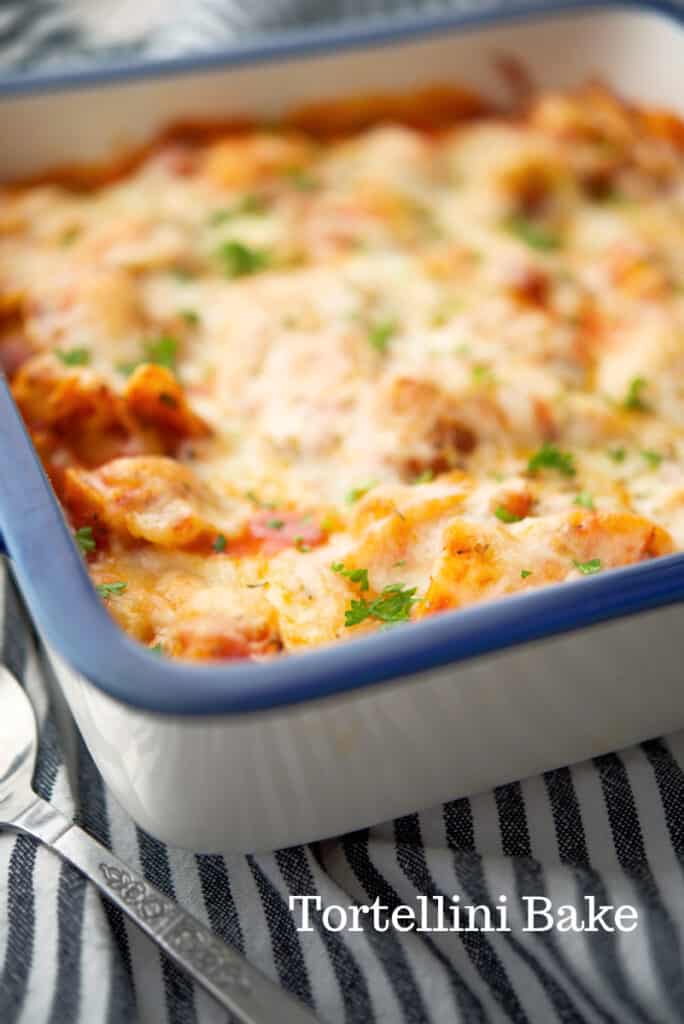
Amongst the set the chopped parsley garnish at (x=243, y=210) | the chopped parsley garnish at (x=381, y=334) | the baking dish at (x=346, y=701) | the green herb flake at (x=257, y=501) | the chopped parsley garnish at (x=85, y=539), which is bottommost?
the baking dish at (x=346, y=701)

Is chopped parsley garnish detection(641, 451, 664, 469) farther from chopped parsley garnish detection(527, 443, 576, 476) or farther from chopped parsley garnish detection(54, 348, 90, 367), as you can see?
chopped parsley garnish detection(54, 348, 90, 367)

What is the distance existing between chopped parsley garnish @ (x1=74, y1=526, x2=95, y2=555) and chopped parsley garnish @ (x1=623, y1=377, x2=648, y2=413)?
104 centimetres

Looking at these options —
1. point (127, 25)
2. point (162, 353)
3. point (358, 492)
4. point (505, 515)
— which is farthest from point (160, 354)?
point (127, 25)

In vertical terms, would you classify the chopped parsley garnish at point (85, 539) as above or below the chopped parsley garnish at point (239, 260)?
below

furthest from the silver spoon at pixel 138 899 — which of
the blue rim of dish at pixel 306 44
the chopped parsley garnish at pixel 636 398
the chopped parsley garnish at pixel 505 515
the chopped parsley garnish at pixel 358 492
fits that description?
the blue rim of dish at pixel 306 44

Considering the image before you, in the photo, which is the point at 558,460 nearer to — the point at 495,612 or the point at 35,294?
the point at 495,612

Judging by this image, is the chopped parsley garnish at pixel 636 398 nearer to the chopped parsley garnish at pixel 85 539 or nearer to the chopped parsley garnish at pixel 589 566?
the chopped parsley garnish at pixel 589 566

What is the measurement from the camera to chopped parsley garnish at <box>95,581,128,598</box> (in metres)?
1.90

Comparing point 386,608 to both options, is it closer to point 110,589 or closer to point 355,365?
point 110,589

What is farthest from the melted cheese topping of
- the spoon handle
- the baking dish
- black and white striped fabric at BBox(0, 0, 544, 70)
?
black and white striped fabric at BBox(0, 0, 544, 70)

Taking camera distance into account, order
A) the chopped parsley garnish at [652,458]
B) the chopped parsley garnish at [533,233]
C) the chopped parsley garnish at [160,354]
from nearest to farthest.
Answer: the chopped parsley garnish at [652,458] < the chopped parsley garnish at [160,354] < the chopped parsley garnish at [533,233]

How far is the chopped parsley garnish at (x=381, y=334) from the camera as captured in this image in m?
2.51

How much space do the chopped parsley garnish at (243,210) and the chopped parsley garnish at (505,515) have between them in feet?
4.02

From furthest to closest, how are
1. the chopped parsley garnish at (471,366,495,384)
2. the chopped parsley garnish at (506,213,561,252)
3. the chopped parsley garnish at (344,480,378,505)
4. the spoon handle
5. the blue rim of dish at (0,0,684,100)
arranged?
the blue rim of dish at (0,0,684,100)
the chopped parsley garnish at (506,213,561,252)
the chopped parsley garnish at (471,366,495,384)
the chopped parsley garnish at (344,480,378,505)
the spoon handle
